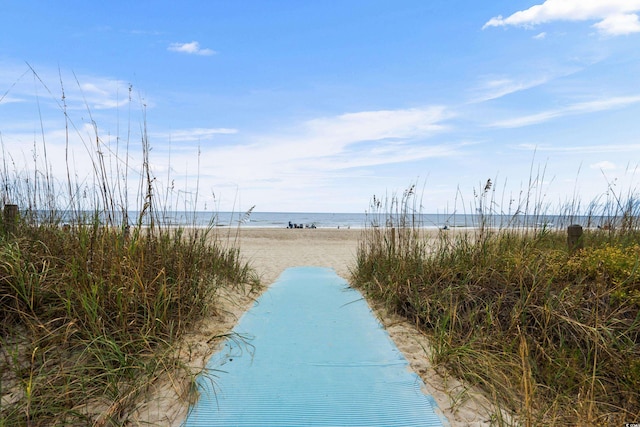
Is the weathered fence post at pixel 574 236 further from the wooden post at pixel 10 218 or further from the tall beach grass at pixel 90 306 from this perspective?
the wooden post at pixel 10 218

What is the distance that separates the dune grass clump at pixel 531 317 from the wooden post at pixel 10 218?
3522 millimetres

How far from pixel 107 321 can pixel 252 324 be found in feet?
4.07

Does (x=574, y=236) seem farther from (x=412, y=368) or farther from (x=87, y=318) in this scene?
(x=87, y=318)

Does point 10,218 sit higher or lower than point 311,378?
higher

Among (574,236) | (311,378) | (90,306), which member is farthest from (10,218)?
(574,236)

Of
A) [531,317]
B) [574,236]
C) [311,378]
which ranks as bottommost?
[311,378]

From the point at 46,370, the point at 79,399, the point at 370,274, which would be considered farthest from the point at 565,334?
the point at 46,370

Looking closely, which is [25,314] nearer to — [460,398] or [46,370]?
[46,370]

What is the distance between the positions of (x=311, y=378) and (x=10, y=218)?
300 cm

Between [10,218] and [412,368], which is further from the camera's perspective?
[10,218]

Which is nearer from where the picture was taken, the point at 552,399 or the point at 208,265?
the point at 552,399

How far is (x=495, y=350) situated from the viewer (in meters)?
2.62

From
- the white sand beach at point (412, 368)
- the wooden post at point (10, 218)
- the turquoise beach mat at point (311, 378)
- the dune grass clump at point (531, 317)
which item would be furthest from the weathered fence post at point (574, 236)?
the wooden post at point (10, 218)

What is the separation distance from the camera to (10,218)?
326 cm
